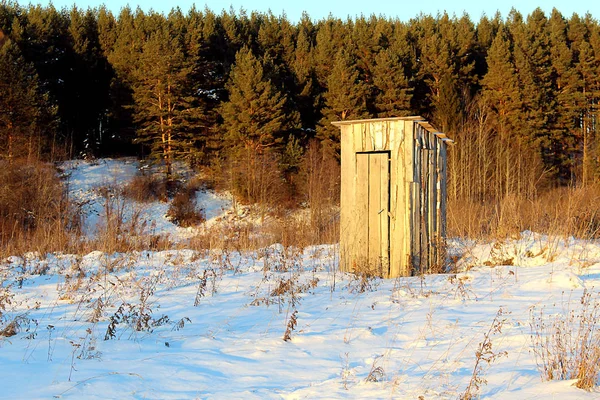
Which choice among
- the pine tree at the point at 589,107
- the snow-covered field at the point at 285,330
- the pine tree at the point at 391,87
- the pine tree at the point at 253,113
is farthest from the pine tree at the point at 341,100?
the snow-covered field at the point at 285,330

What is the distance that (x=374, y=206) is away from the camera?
341 inches

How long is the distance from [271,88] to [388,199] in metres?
21.2

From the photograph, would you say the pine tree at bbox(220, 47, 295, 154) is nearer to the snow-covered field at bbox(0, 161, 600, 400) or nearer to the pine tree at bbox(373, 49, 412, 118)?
the pine tree at bbox(373, 49, 412, 118)

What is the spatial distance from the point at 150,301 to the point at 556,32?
3775 centimetres

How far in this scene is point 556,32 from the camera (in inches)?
1447

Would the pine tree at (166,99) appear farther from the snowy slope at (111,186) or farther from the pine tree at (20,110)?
the pine tree at (20,110)

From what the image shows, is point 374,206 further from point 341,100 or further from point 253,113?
point 341,100

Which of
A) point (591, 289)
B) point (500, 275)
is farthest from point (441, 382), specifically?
point (500, 275)

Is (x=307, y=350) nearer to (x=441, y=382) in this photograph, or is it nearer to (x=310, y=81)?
(x=441, y=382)

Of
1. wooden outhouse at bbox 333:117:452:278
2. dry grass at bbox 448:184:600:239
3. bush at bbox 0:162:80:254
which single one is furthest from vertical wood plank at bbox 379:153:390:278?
bush at bbox 0:162:80:254

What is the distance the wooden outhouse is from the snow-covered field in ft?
2.35

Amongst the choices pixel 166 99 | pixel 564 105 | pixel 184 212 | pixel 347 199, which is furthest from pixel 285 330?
pixel 564 105

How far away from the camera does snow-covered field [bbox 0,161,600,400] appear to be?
3.56 meters

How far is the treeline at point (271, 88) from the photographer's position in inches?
1091
